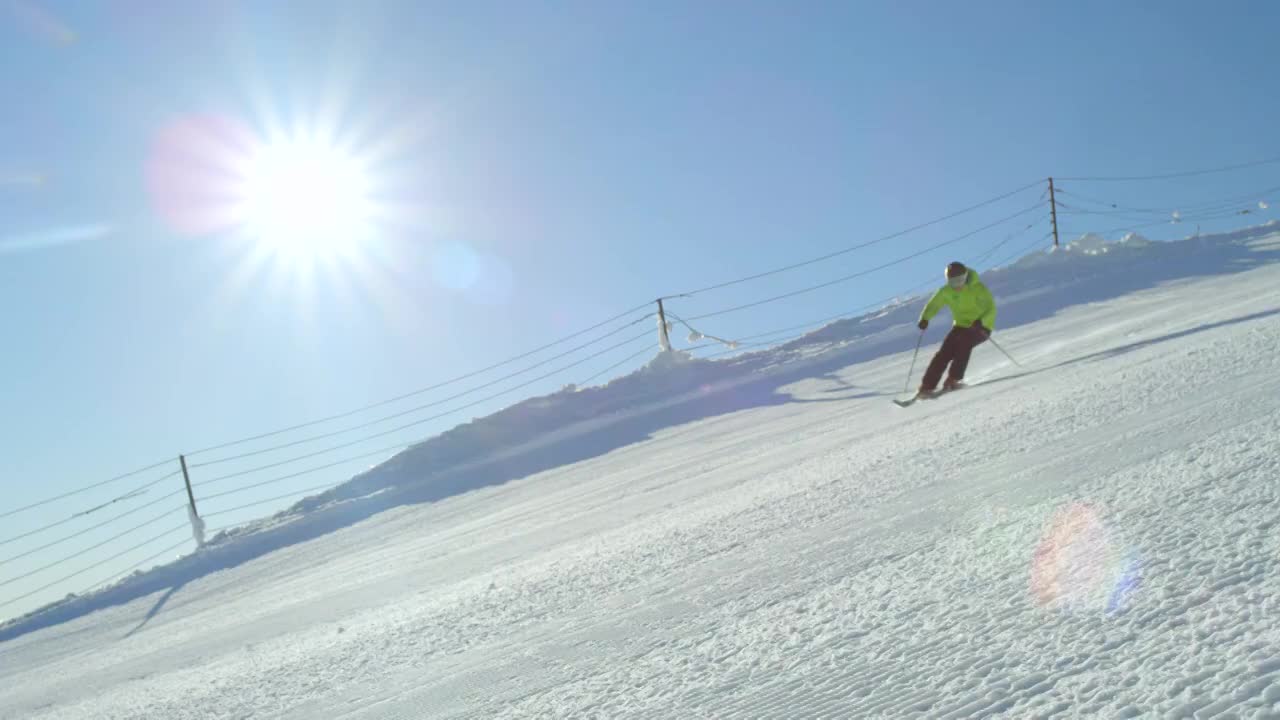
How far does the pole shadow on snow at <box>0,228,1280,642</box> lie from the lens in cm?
1006

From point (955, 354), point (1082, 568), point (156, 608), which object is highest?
point (955, 354)

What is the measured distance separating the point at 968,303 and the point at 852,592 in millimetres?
7847

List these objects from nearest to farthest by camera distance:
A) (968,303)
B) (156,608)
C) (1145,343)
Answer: (1145,343)
(156,608)
(968,303)

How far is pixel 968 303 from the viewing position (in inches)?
376

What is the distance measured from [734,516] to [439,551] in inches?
125

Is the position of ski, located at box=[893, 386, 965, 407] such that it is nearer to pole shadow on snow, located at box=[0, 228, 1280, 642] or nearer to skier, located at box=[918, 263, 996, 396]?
skier, located at box=[918, 263, 996, 396]

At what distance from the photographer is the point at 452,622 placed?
11.6 ft

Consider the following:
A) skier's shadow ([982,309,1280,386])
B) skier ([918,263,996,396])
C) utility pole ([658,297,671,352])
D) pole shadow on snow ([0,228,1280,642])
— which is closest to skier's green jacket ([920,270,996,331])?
skier ([918,263,996,396])

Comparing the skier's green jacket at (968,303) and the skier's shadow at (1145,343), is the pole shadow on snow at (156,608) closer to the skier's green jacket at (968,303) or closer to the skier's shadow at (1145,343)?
the skier's shadow at (1145,343)

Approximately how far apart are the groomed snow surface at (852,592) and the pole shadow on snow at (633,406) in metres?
2.64

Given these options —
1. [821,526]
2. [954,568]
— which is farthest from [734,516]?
[954,568]

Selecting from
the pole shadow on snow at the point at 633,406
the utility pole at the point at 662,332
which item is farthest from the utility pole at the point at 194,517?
the utility pole at the point at 662,332

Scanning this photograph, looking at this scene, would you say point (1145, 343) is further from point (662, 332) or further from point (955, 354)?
point (662, 332)

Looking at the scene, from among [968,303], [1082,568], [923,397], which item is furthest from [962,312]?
[1082,568]
